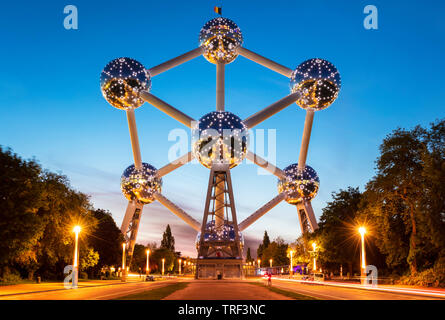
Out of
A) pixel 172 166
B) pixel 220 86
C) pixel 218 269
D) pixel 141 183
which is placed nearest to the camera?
pixel 218 269

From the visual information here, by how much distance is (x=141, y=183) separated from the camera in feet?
217

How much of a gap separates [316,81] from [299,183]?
60.1 feet

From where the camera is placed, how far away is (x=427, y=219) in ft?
90.5

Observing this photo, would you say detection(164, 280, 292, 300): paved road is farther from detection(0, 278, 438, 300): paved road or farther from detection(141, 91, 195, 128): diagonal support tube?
detection(141, 91, 195, 128): diagonal support tube

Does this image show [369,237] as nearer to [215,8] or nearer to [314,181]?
[314,181]

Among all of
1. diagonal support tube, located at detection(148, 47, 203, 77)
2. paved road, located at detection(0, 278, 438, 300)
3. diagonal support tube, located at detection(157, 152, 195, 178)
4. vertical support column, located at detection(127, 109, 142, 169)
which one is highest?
diagonal support tube, located at detection(148, 47, 203, 77)

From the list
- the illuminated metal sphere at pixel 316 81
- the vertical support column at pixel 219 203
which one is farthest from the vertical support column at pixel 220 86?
the vertical support column at pixel 219 203

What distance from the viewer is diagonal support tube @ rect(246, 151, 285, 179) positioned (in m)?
64.2

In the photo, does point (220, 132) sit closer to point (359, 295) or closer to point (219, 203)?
point (219, 203)

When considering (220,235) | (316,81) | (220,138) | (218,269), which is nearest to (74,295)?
(220,138)

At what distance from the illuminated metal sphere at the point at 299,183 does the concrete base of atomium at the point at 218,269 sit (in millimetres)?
16040

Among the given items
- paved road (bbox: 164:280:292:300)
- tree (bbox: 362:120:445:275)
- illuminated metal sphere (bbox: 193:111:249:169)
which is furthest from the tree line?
illuminated metal sphere (bbox: 193:111:249:169)
